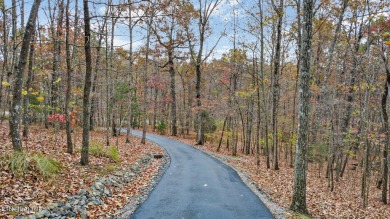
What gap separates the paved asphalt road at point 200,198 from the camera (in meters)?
6.95

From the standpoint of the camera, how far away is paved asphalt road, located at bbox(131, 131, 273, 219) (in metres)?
6.95

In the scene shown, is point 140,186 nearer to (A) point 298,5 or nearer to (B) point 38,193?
(B) point 38,193

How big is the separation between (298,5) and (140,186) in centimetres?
1142

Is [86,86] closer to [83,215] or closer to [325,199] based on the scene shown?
[83,215]

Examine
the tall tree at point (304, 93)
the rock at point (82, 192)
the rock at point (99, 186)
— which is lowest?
the rock at point (99, 186)

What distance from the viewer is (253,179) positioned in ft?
38.7

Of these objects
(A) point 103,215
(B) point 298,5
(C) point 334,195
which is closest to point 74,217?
(A) point 103,215

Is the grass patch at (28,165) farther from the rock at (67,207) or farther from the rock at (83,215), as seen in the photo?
the rock at (83,215)

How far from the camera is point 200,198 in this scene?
822 centimetres

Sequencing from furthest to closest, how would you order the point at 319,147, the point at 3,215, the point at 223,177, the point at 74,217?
the point at 319,147, the point at 223,177, the point at 74,217, the point at 3,215

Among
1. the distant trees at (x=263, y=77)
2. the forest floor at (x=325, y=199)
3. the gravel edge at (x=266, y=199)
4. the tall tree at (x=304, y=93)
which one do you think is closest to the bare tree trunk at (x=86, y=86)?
the distant trees at (x=263, y=77)

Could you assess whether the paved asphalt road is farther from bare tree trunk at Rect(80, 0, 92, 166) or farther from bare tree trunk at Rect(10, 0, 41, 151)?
bare tree trunk at Rect(10, 0, 41, 151)

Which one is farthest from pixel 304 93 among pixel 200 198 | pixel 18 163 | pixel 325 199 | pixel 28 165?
pixel 18 163

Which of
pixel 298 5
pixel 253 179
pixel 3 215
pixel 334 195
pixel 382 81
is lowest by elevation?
pixel 334 195
